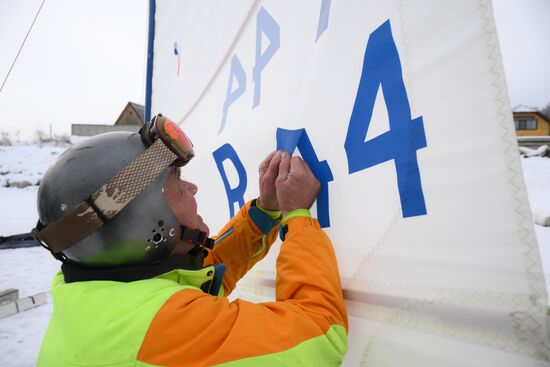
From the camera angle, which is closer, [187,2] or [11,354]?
[187,2]

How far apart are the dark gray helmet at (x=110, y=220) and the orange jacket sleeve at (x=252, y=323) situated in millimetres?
235

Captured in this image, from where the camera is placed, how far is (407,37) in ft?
2.22

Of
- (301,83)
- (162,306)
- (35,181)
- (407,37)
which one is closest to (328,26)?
(301,83)

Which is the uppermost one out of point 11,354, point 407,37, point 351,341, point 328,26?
point 328,26

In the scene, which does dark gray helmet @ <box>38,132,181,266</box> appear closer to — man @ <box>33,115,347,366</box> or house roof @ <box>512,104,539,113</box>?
man @ <box>33,115,347,366</box>

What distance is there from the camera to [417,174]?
0.65 m

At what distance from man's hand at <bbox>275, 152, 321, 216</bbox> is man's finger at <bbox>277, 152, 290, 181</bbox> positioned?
0.06ft

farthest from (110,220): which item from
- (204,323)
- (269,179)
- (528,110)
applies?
(528,110)

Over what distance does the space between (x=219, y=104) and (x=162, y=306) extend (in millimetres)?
→ 1323

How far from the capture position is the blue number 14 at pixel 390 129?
2.14 ft

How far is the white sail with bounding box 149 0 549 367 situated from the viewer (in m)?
0.52

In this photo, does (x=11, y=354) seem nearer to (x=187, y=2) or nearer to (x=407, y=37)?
(x=187, y=2)

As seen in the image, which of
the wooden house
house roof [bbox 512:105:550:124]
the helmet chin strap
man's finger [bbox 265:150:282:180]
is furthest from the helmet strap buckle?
house roof [bbox 512:105:550:124]

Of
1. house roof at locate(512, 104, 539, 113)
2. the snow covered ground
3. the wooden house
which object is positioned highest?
house roof at locate(512, 104, 539, 113)
